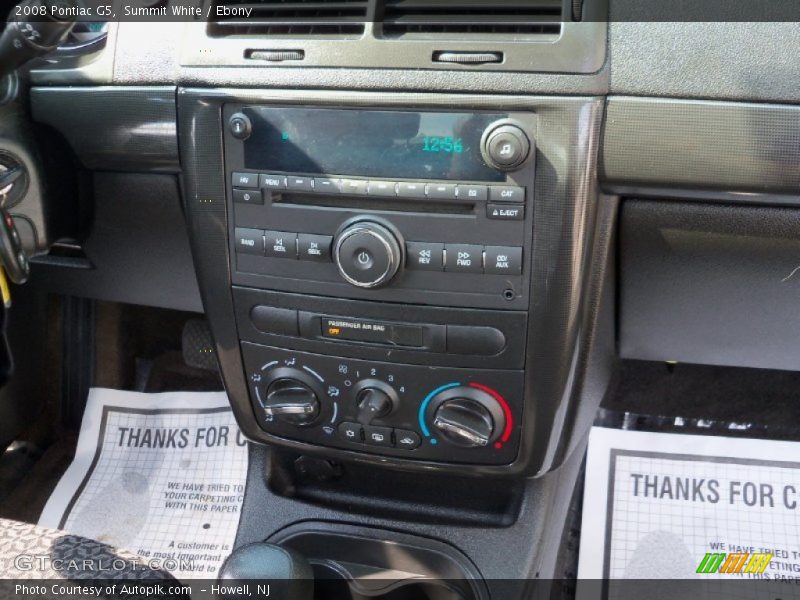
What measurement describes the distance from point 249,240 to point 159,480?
0.51 m

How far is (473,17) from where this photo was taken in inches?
32.6

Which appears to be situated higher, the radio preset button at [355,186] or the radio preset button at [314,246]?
the radio preset button at [355,186]

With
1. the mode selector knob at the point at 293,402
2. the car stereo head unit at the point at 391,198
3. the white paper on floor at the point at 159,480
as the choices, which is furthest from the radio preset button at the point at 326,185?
the white paper on floor at the point at 159,480

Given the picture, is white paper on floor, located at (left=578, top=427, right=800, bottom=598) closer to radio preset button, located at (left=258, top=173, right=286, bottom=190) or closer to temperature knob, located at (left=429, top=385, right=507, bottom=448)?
temperature knob, located at (left=429, top=385, right=507, bottom=448)

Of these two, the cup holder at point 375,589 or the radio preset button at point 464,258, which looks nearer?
the radio preset button at point 464,258

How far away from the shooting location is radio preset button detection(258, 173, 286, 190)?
2.93ft

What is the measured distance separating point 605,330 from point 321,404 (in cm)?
35

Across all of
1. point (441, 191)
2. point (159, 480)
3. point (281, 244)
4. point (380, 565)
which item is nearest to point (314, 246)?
point (281, 244)

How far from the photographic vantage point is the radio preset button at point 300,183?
Result: 2.88 feet

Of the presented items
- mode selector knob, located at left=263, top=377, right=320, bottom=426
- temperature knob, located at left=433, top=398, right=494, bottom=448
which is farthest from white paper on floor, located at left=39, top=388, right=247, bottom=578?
temperature knob, located at left=433, top=398, right=494, bottom=448

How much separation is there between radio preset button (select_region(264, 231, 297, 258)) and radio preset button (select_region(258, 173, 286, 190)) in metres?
0.05

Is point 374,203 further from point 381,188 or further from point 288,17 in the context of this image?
point 288,17

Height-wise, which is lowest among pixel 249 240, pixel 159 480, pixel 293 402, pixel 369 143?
pixel 159 480

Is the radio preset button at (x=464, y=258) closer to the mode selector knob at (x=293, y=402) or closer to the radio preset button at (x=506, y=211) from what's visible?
the radio preset button at (x=506, y=211)
